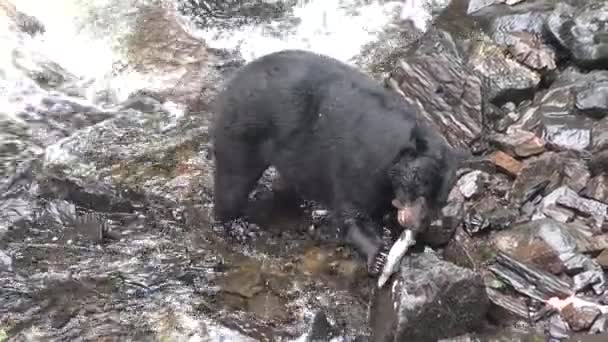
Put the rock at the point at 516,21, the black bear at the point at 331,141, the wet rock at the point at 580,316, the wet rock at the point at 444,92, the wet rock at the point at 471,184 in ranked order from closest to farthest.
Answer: the wet rock at the point at 580,316 → the black bear at the point at 331,141 → the wet rock at the point at 471,184 → the wet rock at the point at 444,92 → the rock at the point at 516,21

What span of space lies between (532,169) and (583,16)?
99.8 inches

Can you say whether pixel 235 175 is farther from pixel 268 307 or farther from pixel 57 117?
pixel 57 117

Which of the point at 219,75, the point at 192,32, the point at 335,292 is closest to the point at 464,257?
the point at 335,292

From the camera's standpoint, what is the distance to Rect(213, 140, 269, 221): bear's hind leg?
230 inches

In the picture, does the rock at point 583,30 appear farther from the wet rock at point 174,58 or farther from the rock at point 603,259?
the wet rock at point 174,58

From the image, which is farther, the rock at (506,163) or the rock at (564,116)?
the rock at (564,116)

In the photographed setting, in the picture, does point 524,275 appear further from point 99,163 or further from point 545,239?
point 99,163

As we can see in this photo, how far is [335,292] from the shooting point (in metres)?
5.76

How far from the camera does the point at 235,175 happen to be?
600 cm

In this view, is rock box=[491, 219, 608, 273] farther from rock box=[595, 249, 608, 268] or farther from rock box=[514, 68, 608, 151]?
rock box=[514, 68, 608, 151]

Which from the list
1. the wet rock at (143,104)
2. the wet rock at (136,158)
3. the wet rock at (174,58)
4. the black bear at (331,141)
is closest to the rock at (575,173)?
the black bear at (331,141)

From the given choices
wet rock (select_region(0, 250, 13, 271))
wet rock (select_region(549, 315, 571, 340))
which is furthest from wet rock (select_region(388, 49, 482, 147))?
wet rock (select_region(0, 250, 13, 271))

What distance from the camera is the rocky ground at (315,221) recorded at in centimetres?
538

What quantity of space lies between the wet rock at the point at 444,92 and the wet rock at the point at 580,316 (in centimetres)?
215
